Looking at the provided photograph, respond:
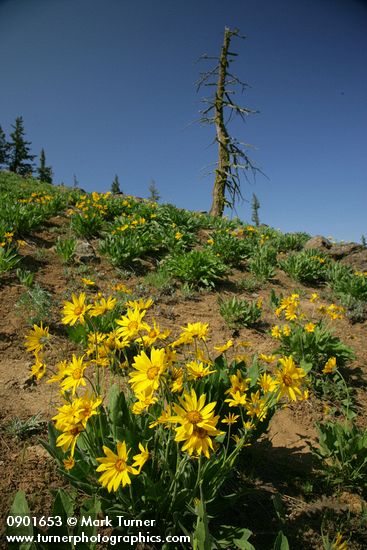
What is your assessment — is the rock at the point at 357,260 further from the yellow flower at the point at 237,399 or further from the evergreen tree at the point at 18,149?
the evergreen tree at the point at 18,149

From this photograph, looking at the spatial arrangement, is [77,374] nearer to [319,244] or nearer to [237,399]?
[237,399]

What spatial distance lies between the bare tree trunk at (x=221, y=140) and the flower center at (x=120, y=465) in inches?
578

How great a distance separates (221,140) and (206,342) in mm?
14167

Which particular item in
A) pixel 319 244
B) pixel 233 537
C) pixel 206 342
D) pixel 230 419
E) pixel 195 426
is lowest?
pixel 233 537

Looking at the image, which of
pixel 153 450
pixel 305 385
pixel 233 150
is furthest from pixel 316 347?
pixel 233 150

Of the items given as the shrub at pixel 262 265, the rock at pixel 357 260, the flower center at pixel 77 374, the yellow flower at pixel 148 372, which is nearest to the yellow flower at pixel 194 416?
the yellow flower at pixel 148 372

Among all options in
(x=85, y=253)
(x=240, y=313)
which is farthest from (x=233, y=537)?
(x=85, y=253)

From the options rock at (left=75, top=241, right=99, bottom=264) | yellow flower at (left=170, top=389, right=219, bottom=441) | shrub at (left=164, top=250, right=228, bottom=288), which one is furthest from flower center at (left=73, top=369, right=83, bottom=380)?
rock at (left=75, top=241, right=99, bottom=264)

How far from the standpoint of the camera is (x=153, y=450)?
1.87 m

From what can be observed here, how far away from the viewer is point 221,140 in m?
16.0

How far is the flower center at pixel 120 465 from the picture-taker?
1.50 m

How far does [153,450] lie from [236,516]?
71cm

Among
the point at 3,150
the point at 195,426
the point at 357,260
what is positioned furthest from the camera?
the point at 3,150

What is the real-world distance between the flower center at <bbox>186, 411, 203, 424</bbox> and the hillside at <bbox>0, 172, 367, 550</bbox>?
7cm
